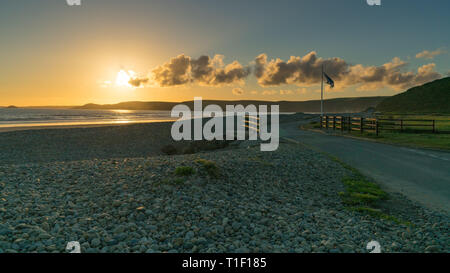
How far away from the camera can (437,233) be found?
19.7ft

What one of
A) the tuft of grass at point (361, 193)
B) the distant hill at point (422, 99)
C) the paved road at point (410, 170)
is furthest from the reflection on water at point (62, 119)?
the distant hill at point (422, 99)

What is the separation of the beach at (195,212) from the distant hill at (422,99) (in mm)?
123767

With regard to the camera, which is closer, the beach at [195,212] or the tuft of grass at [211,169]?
the beach at [195,212]

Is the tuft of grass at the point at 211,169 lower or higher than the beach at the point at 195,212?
higher

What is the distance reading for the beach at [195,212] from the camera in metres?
5.27

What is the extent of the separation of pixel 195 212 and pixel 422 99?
487 feet

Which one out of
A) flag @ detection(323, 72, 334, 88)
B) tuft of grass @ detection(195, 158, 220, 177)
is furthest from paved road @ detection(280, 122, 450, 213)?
flag @ detection(323, 72, 334, 88)

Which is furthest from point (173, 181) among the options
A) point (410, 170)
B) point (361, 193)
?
point (410, 170)

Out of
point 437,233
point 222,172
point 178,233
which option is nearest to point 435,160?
point 437,233

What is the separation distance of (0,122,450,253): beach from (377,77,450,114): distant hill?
124 metres

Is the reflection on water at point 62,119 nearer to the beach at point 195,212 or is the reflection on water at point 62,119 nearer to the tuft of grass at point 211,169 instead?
the beach at point 195,212

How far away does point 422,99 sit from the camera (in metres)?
125
